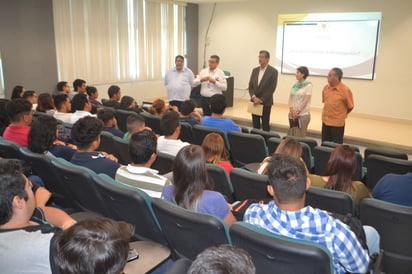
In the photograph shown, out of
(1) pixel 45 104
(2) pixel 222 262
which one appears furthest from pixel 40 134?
(2) pixel 222 262

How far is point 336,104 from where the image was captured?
507cm

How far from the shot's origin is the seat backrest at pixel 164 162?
122 inches

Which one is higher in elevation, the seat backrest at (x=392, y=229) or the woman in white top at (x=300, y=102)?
the woman in white top at (x=300, y=102)

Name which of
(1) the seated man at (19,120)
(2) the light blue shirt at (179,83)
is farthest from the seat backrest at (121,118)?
(1) the seated man at (19,120)

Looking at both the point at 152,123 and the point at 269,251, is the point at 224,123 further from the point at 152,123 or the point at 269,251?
the point at 269,251

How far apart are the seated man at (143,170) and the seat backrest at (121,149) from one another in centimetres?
105

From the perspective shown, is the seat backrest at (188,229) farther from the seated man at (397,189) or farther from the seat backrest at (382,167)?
the seat backrest at (382,167)

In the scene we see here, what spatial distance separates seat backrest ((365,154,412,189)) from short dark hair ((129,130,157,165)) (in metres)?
2.11

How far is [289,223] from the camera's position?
167cm

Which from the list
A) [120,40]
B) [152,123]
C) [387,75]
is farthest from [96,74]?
[387,75]

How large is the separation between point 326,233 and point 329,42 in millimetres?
7365

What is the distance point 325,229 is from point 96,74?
24.1 ft

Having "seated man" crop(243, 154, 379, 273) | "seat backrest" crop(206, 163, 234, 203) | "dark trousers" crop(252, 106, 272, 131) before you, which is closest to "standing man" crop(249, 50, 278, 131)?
"dark trousers" crop(252, 106, 272, 131)

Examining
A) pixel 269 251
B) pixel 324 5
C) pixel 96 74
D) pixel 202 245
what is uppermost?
pixel 324 5
